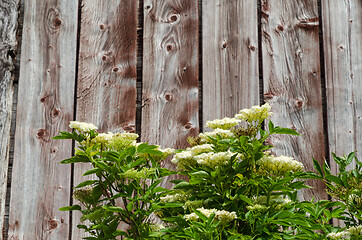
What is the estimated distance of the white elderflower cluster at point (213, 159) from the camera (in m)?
1.22

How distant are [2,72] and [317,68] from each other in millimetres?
1506

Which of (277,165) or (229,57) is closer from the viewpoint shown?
(277,165)

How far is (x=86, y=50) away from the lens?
2.11 metres

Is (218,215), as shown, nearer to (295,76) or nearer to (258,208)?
(258,208)

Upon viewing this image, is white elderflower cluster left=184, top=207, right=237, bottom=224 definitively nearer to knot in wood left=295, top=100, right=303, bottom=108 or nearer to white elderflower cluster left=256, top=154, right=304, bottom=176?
white elderflower cluster left=256, top=154, right=304, bottom=176

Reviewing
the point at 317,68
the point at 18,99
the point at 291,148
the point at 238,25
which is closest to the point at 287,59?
the point at 317,68

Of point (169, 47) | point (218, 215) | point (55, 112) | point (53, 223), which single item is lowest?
point (53, 223)

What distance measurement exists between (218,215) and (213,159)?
16 centimetres

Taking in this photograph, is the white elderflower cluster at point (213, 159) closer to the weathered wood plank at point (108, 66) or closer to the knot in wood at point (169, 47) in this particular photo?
the weathered wood plank at point (108, 66)

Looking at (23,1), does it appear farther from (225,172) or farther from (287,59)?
(225,172)

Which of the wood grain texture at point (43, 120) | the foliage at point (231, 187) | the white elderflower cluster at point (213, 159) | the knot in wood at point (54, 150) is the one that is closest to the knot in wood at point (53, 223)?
the wood grain texture at point (43, 120)

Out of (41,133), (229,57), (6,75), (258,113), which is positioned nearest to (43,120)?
(41,133)

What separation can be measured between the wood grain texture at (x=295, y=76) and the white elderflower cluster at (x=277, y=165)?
81 centimetres

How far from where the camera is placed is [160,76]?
2.08 meters
